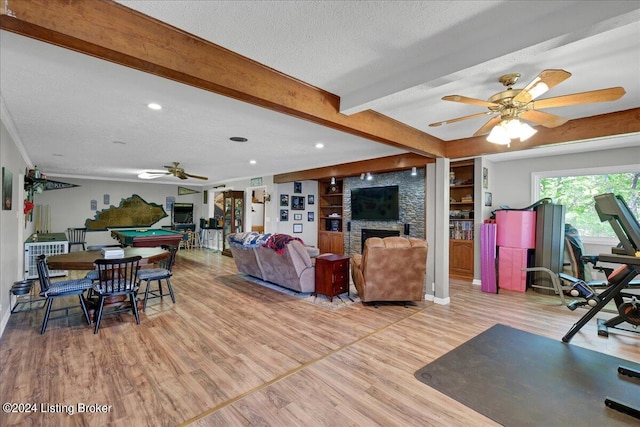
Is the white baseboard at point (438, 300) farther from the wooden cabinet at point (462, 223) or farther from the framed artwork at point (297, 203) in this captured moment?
the framed artwork at point (297, 203)

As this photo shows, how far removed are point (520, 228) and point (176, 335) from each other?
18.5 feet

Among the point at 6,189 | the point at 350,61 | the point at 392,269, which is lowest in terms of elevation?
the point at 392,269

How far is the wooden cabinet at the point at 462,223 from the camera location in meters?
5.83

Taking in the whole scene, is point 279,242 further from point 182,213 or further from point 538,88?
point 182,213

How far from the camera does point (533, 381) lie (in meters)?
2.36

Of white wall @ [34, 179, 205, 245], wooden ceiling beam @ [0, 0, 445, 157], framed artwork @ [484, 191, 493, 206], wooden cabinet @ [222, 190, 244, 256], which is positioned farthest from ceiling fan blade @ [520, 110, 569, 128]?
white wall @ [34, 179, 205, 245]

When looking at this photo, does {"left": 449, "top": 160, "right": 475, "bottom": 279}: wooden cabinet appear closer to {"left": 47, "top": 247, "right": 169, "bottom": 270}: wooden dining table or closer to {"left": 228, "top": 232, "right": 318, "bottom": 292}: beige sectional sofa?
{"left": 228, "top": 232, "right": 318, "bottom": 292}: beige sectional sofa

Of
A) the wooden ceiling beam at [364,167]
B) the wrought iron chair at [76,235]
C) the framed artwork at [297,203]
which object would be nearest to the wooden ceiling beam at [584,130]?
the wooden ceiling beam at [364,167]

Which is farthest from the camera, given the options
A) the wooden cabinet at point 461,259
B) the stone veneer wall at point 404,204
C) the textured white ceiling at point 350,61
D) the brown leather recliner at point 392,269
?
the stone veneer wall at point 404,204

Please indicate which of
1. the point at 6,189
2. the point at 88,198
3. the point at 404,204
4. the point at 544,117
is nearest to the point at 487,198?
the point at 404,204

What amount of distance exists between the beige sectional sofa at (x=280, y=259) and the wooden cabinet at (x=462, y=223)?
9.83ft

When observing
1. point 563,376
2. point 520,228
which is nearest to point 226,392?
point 563,376

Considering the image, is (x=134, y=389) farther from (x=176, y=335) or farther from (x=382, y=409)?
(x=382, y=409)

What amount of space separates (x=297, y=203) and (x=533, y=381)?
674cm
